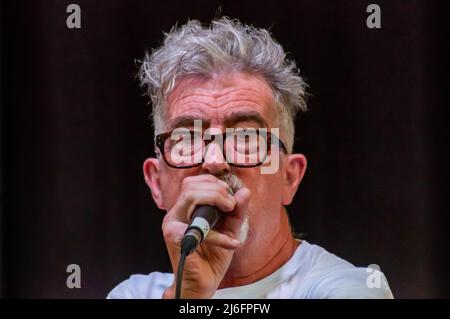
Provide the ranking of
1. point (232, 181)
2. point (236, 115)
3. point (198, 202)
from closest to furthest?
point (198, 202), point (232, 181), point (236, 115)

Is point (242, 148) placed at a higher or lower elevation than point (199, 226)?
higher

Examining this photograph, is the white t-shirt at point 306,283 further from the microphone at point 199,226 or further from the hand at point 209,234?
the microphone at point 199,226

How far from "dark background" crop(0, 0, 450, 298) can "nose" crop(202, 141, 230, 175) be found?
254 mm

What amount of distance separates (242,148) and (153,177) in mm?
316

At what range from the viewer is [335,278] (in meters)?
2.14

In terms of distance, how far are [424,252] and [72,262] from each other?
1.08 metres

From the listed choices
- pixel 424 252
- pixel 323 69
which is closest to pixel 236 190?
pixel 323 69

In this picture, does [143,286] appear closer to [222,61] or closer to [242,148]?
[242,148]

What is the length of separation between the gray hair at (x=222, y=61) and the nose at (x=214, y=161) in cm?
20

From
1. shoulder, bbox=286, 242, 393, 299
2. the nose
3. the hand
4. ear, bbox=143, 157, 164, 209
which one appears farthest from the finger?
shoulder, bbox=286, 242, 393, 299

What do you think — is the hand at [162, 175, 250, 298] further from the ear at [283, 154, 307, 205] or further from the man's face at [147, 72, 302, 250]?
the ear at [283, 154, 307, 205]

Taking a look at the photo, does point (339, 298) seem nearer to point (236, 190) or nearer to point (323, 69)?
point (236, 190)

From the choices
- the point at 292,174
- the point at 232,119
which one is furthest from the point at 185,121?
the point at 292,174
